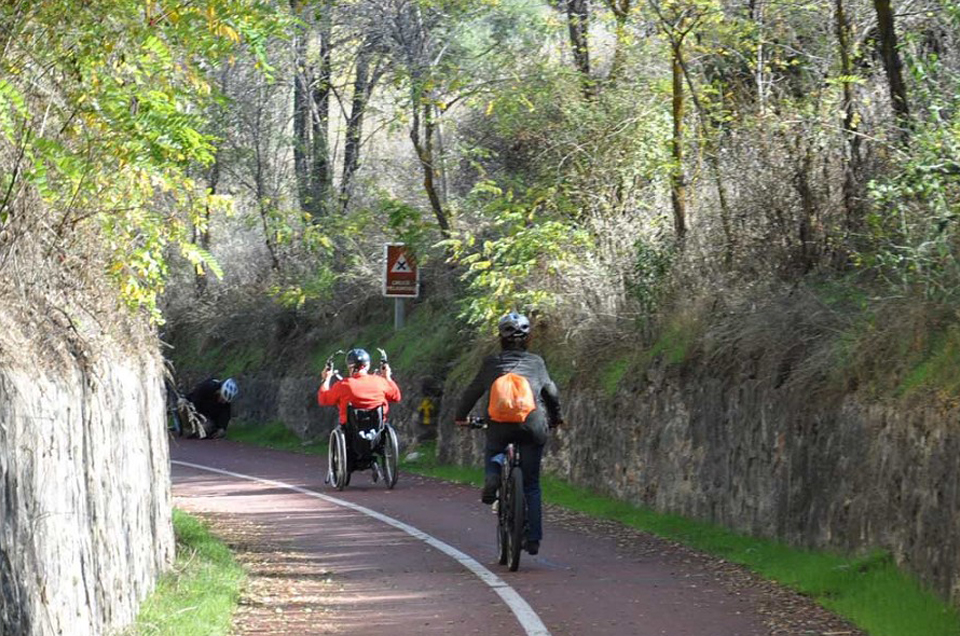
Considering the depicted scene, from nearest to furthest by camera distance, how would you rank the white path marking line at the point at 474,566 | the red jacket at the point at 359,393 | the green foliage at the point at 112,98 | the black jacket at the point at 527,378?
the green foliage at the point at 112,98
the white path marking line at the point at 474,566
the black jacket at the point at 527,378
the red jacket at the point at 359,393

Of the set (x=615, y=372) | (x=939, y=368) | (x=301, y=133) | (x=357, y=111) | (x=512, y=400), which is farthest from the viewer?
(x=301, y=133)

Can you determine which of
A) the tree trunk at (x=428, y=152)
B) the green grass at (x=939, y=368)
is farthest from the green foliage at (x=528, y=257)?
the green grass at (x=939, y=368)

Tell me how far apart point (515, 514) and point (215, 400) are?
2444 centimetres

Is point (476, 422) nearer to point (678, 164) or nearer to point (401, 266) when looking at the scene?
point (678, 164)

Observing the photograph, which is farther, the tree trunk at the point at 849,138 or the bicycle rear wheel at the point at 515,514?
the tree trunk at the point at 849,138

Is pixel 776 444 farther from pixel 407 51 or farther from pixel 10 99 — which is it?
pixel 407 51

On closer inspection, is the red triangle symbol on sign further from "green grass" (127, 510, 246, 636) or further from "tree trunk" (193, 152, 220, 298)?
"green grass" (127, 510, 246, 636)

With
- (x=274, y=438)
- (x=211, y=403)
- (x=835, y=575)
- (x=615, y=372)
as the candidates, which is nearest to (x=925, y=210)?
(x=835, y=575)

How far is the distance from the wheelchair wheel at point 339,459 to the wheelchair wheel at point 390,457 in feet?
1.89

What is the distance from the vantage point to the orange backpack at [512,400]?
13.7m

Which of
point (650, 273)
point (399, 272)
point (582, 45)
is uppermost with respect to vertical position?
point (582, 45)

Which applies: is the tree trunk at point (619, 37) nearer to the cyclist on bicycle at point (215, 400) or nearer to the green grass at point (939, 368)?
the green grass at point (939, 368)

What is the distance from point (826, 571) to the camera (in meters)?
12.8

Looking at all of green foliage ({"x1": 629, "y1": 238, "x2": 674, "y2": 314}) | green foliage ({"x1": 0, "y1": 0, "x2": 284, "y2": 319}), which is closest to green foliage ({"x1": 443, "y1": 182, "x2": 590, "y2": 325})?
green foliage ({"x1": 629, "y1": 238, "x2": 674, "y2": 314})
